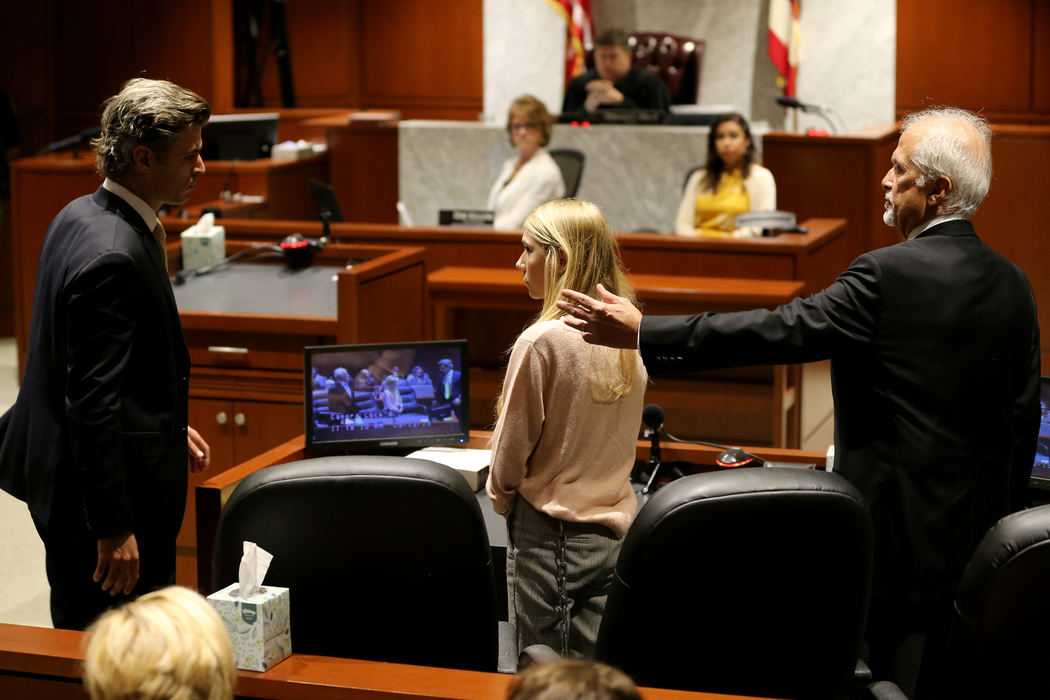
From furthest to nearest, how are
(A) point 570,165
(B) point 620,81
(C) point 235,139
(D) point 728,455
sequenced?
(B) point 620,81 < (C) point 235,139 < (A) point 570,165 < (D) point 728,455


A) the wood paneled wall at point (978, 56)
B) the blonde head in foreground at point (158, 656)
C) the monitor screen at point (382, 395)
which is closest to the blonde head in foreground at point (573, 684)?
the blonde head in foreground at point (158, 656)

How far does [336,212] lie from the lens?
5.46 meters

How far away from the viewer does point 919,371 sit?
193 centimetres

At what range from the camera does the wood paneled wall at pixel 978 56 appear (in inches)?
397

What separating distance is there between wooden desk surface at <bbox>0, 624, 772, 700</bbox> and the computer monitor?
5597mm

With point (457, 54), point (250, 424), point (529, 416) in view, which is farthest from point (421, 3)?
point (529, 416)

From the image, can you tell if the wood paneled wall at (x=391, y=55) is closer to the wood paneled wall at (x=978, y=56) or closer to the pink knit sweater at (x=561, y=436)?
the wood paneled wall at (x=978, y=56)

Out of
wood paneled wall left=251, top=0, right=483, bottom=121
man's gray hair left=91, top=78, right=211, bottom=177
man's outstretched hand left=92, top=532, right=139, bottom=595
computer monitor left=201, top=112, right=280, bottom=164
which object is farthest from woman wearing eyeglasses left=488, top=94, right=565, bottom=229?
wood paneled wall left=251, top=0, right=483, bottom=121

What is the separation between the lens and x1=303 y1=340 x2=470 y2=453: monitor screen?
9.71 ft

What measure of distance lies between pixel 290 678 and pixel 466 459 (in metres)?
1.33

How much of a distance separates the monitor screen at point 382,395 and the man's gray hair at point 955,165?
4.29ft

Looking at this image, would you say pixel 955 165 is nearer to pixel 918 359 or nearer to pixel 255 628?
pixel 918 359

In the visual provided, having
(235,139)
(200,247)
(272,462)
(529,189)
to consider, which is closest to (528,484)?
(272,462)

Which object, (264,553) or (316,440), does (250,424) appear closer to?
(316,440)
